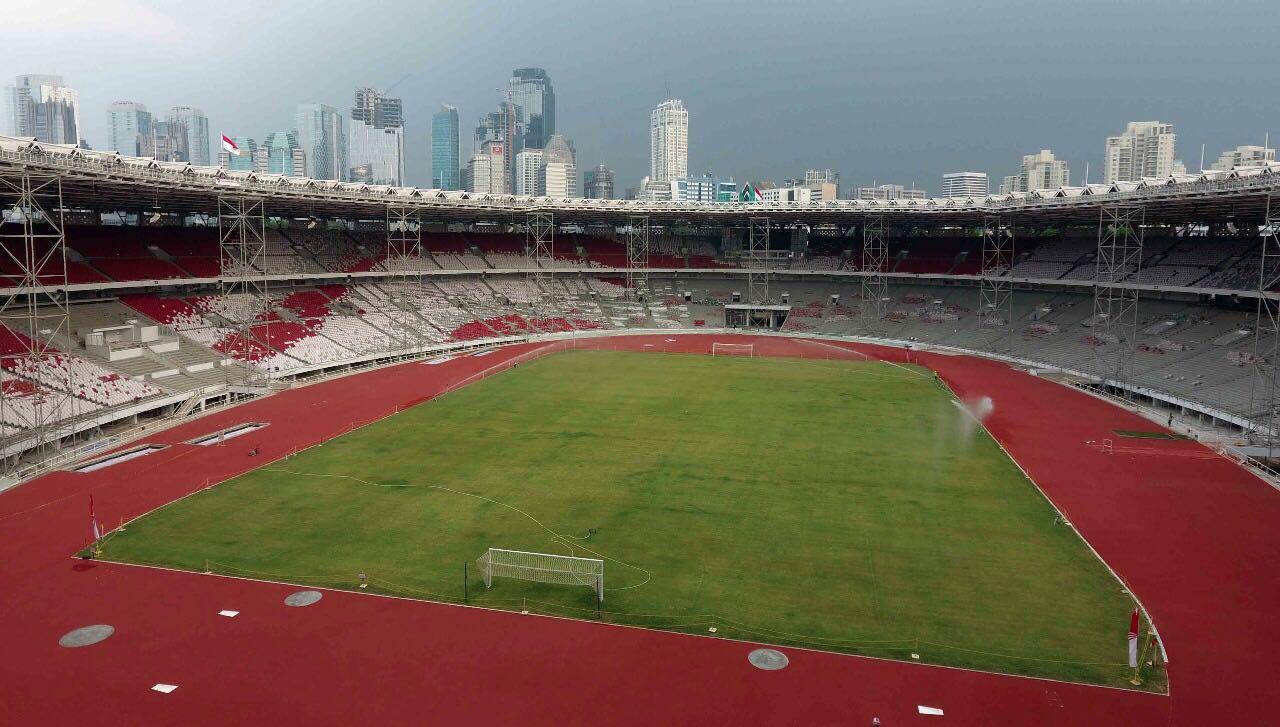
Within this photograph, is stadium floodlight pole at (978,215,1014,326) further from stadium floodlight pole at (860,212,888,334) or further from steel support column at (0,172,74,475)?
steel support column at (0,172,74,475)

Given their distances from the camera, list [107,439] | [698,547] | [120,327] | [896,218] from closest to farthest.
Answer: [698,547] < [107,439] < [120,327] < [896,218]

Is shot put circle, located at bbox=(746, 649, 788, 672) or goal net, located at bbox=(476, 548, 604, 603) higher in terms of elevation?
goal net, located at bbox=(476, 548, 604, 603)

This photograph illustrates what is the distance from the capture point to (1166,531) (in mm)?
22969

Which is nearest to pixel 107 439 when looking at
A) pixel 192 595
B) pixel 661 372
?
pixel 192 595

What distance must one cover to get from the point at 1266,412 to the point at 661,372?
30.4 meters

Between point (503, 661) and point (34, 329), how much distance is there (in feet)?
86.5

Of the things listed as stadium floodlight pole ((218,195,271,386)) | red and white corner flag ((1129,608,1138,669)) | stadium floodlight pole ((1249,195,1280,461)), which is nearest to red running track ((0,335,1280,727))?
red and white corner flag ((1129,608,1138,669))

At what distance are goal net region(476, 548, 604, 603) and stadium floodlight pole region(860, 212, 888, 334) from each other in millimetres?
52244

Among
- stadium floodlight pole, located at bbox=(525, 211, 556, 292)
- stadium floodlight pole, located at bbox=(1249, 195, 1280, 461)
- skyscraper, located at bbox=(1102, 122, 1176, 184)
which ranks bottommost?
stadium floodlight pole, located at bbox=(1249, 195, 1280, 461)

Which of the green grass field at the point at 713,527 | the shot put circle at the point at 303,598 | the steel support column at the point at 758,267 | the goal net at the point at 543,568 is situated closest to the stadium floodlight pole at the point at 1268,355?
the green grass field at the point at 713,527

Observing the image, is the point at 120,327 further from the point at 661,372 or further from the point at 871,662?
the point at 871,662

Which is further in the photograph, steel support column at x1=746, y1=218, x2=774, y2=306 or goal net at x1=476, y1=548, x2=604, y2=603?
steel support column at x1=746, y1=218, x2=774, y2=306

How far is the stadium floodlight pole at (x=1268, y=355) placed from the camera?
3259 centimetres

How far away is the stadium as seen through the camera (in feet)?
50.9
